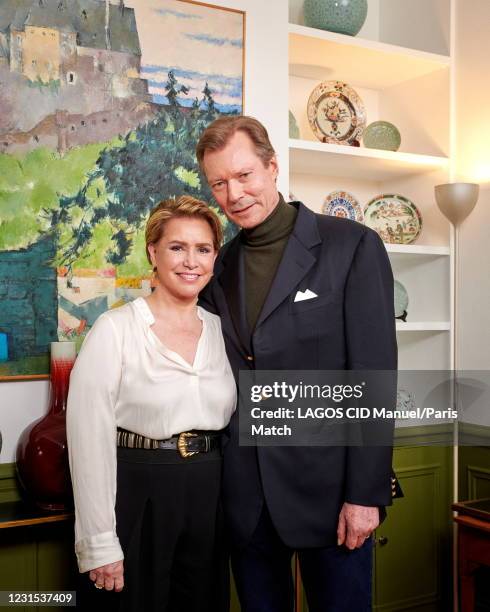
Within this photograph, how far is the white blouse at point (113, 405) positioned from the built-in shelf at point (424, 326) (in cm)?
154

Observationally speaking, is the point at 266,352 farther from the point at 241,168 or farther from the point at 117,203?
the point at 117,203

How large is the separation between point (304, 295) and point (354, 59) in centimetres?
172

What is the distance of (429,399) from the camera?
Result: 353cm

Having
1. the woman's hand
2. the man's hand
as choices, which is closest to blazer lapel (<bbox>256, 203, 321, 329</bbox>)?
the man's hand

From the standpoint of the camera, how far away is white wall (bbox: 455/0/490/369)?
325 cm

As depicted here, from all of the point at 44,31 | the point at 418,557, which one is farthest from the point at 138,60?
the point at 418,557

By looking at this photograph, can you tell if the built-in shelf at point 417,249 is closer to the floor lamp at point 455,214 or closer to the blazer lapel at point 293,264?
the floor lamp at point 455,214

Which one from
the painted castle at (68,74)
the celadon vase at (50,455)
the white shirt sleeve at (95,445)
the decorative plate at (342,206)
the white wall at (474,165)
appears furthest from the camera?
the decorative plate at (342,206)

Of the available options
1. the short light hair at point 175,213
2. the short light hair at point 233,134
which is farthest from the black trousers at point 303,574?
the short light hair at point 233,134

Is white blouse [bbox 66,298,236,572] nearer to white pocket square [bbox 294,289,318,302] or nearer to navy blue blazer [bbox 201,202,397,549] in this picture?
navy blue blazer [bbox 201,202,397,549]

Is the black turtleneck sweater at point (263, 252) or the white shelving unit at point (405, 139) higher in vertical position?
the white shelving unit at point (405, 139)

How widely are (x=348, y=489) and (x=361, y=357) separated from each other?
330 millimetres

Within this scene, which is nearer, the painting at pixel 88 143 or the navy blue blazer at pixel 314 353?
the navy blue blazer at pixel 314 353

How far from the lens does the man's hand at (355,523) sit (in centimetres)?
191
